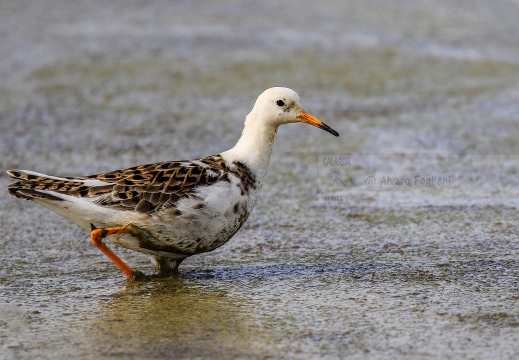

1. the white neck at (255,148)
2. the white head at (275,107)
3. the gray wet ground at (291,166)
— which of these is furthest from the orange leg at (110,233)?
the white head at (275,107)

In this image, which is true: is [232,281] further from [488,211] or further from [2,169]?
[2,169]

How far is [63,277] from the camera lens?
6.99m

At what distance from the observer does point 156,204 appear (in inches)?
269

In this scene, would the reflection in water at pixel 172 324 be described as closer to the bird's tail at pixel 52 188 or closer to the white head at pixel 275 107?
the bird's tail at pixel 52 188

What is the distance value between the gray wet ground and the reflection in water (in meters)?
0.02

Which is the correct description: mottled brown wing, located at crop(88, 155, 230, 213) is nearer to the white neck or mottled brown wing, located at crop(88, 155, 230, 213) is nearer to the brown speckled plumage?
the brown speckled plumage

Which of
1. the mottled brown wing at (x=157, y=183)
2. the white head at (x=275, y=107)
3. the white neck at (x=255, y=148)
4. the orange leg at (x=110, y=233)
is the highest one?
the white head at (x=275, y=107)

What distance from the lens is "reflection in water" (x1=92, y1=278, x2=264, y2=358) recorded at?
17.6 ft

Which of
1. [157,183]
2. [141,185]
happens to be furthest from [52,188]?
[157,183]

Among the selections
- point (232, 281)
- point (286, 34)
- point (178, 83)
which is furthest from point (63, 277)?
point (286, 34)

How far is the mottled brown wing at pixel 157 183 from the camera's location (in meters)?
6.84

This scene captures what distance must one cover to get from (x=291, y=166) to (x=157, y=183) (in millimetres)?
3492

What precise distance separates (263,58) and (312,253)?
7581mm

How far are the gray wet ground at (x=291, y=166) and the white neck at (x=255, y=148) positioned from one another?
787 millimetres
